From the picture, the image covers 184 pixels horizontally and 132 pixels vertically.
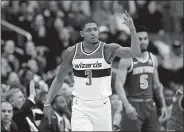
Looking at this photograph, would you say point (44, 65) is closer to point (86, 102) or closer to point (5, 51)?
point (5, 51)

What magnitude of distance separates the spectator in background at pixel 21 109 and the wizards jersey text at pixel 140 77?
1.64 m

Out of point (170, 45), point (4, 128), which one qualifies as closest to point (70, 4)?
point (170, 45)

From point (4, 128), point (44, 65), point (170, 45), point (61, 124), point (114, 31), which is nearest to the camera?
point (4, 128)

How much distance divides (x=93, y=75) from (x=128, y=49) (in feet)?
2.06

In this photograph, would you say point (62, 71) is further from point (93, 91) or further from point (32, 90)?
point (32, 90)

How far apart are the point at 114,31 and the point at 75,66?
8.90 metres

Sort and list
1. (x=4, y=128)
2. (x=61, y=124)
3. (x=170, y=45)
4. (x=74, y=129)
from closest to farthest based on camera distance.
Result: (x=74, y=129) < (x=4, y=128) < (x=61, y=124) < (x=170, y=45)

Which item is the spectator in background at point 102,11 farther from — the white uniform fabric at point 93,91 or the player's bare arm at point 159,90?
the white uniform fabric at point 93,91

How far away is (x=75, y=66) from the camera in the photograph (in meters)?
9.57

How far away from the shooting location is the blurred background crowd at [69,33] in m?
16.0

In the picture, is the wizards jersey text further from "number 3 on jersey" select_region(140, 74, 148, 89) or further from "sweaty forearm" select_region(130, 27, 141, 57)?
"sweaty forearm" select_region(130, 27, 141, 57)

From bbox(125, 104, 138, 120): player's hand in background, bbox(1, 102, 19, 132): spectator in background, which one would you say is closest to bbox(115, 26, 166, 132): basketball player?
bbox(125, 104, 138, 120): player's hand in background

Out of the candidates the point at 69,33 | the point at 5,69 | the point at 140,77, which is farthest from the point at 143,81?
the point at 69,33

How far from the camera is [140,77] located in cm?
1121
